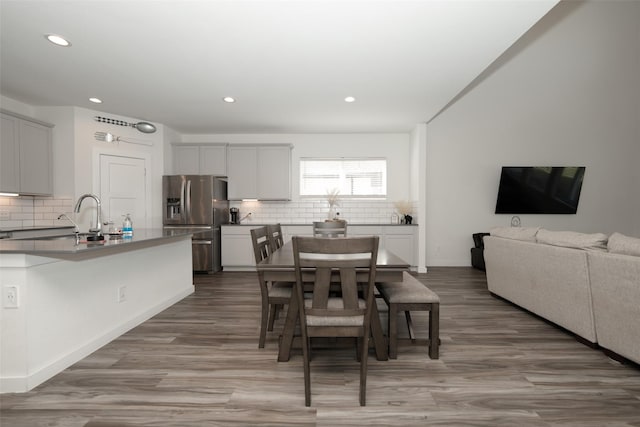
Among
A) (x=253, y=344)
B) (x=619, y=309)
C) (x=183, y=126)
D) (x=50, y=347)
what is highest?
(x=183, y=126)

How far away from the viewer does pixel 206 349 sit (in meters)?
2.51

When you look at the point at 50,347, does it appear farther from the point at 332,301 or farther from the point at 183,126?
the point at 183,126

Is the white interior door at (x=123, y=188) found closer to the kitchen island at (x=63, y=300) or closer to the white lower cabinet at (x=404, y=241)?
the kitchen island at (x=63, y=300)

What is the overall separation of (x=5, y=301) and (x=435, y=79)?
424cm

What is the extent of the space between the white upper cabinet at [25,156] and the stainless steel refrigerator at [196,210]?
1.64 metres

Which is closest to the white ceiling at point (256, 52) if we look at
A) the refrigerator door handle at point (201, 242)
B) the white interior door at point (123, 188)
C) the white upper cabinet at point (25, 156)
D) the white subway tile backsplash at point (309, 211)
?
the white upper cabinet at point (25, 156)

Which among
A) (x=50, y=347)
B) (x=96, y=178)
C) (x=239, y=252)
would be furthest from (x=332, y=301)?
(x=96, y=178)

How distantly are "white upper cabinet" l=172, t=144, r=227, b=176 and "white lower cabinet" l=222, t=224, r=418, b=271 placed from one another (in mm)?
1180

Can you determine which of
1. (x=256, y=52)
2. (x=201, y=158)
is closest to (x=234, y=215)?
(x=201, y=158)

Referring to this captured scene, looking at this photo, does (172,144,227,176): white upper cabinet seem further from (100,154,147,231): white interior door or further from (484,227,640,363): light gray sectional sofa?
(484,227,640,363): light gray sectional sofa

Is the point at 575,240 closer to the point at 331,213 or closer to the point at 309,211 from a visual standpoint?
the point at 331,213

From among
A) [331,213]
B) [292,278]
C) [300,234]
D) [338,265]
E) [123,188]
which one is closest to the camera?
[338,265]

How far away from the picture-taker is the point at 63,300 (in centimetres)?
224

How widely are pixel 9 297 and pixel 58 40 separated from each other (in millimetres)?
2255
